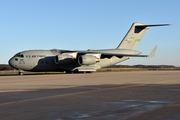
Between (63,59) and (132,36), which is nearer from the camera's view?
(63,59)

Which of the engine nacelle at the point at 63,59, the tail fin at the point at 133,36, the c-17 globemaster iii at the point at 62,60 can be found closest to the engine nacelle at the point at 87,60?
the c-17 globemaster iii at the point at 62,60

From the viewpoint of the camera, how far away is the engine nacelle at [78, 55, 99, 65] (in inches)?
1396

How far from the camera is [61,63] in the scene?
116ft

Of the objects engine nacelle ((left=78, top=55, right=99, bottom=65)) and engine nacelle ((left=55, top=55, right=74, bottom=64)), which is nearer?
engine nacelle ((left=55, top=55, right=74, bottom=64))

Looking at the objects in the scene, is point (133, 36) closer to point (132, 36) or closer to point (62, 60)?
point (132, 36)

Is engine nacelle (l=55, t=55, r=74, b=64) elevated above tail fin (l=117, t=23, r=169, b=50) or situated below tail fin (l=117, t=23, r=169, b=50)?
below

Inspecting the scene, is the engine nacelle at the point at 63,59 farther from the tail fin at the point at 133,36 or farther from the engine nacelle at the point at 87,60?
the tail fin at the point at 133,36

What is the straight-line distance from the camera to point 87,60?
35.7 meters

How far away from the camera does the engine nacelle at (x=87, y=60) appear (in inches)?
1396

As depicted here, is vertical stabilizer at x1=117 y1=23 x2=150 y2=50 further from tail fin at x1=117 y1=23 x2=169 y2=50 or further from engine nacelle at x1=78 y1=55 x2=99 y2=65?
engine nacelle at x1=78 y1=55 x2=99 y2=65

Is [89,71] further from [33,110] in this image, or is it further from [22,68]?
[33,110]

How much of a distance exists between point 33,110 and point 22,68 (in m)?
28.5

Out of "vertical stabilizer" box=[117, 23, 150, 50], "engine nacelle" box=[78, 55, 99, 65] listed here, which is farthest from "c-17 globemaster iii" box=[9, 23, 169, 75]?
→ "vertical stabilizer" box=[117, 23, 150, 50]

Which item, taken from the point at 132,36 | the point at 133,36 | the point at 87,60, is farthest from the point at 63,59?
the point at 133,36
